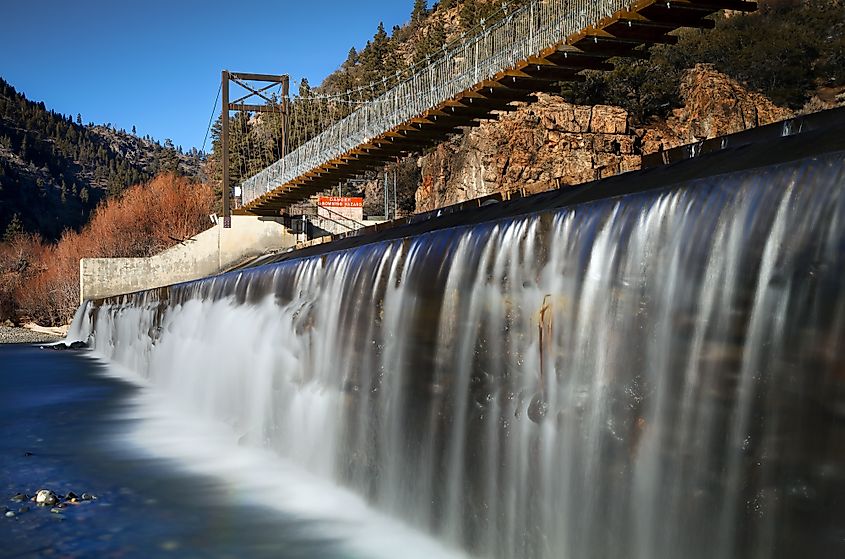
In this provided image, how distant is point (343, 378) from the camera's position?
6469 millimetres

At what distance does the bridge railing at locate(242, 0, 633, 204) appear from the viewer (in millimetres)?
16641

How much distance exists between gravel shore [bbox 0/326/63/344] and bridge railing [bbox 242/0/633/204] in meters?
10.5

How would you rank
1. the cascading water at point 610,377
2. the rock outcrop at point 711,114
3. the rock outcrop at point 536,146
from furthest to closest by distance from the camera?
the rock outcrop at point 711,114
the rock outcrop at point 536,146
the cascading water at point 610,377

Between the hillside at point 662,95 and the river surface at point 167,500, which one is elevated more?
the hillside at point 662,95

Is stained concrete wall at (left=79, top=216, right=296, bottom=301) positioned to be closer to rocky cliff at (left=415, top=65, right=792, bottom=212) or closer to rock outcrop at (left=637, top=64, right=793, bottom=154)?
rocky cliff at (left=415, top=65, right=792, bottom=212)

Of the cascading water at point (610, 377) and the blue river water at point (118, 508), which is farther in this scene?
the blue river water at point (118, 508)

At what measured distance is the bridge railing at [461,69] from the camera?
16641 mm

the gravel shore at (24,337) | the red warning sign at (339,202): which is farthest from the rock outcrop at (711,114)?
the gravel shore at (24,337)

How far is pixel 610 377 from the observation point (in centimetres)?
366

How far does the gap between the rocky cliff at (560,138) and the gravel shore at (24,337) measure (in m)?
15.9

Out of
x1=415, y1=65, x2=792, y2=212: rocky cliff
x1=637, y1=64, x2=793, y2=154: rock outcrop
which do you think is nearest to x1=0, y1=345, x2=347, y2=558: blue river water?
x1=415, y1=65, x2=792, y2=212: rocky cliff

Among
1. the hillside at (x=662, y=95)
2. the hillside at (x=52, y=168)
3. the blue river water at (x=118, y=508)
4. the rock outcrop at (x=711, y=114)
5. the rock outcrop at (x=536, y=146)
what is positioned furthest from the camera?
the hillside at (x=52, y=168)

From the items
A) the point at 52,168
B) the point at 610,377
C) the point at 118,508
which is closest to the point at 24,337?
the point at 118,508

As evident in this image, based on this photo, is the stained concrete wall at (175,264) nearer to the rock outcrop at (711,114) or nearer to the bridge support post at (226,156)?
the bridge support post at (226,156)
